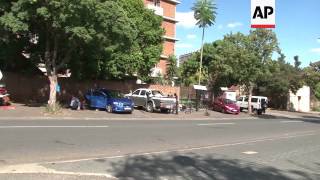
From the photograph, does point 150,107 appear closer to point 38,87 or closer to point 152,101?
point 152,101

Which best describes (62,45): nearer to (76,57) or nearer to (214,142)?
(76,57)

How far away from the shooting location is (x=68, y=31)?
93.1ft

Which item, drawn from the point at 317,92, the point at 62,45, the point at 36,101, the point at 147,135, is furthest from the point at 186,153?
the point at 317,92

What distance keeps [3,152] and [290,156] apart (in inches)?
297

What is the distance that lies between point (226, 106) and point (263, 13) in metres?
40.8

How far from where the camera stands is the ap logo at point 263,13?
35.0 feet

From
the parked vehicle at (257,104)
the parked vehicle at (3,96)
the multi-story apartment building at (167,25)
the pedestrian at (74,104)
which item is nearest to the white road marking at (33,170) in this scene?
the parked vehicle at (3,96)

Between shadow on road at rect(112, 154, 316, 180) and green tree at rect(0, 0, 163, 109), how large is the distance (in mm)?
16700

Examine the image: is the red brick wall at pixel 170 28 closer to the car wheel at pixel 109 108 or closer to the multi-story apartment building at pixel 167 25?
the multi-story apartment building at pixel 167 25

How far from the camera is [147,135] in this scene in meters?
19.5

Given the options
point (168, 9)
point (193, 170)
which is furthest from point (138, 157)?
point (168, 9)

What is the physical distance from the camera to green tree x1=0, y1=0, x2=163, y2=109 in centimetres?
2809

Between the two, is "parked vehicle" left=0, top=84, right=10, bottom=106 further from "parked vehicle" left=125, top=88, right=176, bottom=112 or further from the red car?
the red car

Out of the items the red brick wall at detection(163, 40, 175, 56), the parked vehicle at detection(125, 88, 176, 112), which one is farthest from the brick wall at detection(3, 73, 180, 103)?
the red brick wall at detection(163, 40, 175, 56)
